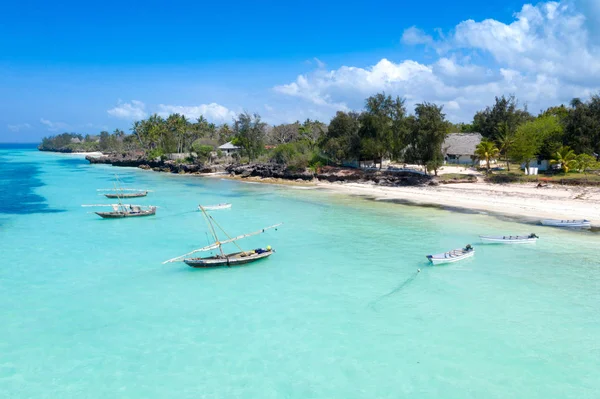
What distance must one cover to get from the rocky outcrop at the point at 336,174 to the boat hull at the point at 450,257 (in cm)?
3055

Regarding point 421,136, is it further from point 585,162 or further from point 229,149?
point 229,149

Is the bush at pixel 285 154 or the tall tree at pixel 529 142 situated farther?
the bush at pixel 285 154

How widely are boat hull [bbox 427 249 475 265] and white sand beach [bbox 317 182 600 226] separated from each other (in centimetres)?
1527

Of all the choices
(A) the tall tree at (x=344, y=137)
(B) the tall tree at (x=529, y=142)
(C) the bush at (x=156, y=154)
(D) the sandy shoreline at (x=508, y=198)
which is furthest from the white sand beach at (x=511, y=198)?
(C) the bush at (x=156, y=154)

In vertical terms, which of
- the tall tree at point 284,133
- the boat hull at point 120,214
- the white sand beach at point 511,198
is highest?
the tall tree at point 284,133

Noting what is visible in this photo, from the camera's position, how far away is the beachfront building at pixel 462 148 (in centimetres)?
6731

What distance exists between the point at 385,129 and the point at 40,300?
169 ft

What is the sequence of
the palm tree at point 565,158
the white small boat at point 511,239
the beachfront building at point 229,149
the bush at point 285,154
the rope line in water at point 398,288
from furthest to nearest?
the beachfront building at point 229,149
the bush at point 285,154
the palm tree at point 565,158
the white small boat at point 511,239
the rope line in water at point 398,288

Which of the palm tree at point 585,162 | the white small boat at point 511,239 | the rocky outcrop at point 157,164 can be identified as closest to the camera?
the white small boat at point 511,239

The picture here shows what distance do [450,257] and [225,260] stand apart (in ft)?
47.4

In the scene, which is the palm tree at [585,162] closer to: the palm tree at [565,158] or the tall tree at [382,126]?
the palm tree at [565,158]

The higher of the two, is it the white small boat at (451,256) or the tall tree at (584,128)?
the tall tree at (584,128)

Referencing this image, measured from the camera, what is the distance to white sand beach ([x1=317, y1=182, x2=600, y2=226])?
3888 cm

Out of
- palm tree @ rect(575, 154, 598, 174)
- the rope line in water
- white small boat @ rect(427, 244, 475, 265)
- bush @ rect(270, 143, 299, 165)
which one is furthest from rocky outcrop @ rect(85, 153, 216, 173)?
the rope line in water
